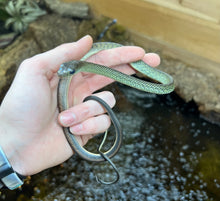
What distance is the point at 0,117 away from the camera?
1340 millimetres

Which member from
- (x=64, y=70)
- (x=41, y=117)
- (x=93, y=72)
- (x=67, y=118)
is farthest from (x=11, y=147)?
(x=93, y=72)

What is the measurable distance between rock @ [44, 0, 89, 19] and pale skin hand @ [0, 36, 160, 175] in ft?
4.33

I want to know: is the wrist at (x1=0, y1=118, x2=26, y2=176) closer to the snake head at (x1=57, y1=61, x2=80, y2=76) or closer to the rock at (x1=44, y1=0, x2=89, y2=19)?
the snake head at (x1=57, y1=61, x2=80, y2=76)

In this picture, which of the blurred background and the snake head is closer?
the snake head

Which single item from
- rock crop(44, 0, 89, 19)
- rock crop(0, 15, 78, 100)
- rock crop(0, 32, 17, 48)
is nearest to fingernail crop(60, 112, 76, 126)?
rock crop(0, 15, 78, 100)

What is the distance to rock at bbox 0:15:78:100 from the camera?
225 centimetres

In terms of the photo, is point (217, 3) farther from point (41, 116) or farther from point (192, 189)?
point (41, 116)

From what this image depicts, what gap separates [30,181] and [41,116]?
2.55 ft

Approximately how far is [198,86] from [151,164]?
2.54ft

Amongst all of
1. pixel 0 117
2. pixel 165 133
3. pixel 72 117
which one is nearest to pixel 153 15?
pixel 165 133

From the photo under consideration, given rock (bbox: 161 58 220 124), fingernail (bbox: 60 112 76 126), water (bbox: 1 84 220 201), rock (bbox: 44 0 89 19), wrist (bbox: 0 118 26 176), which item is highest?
rock (bbox: 44 0 89 19)

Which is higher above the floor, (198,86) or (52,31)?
(52,31)

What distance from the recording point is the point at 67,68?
4.31 ft

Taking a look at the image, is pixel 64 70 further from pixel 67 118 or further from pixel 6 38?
pixel 6 38
